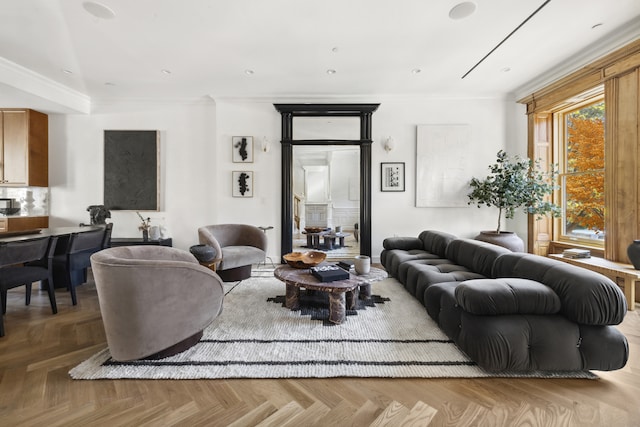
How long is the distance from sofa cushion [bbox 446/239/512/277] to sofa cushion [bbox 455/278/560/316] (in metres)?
0.81

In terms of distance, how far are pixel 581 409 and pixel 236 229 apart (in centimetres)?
387

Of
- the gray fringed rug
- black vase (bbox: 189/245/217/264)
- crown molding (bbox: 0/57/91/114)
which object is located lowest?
the gray fringed rug

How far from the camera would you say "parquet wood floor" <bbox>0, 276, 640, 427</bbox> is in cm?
131

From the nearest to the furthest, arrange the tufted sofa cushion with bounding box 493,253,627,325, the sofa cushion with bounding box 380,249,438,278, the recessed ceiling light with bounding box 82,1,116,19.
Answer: the tufted sofa cushion with bounding box 493,253,627,325 < the recessed ceiling light with bounding box 82,1,116,19 < the sofa cushion with bounding box 380,249,438,278

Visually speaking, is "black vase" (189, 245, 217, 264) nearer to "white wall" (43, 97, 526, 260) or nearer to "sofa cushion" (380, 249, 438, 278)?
"white wall" (43, 97, 526, 260)

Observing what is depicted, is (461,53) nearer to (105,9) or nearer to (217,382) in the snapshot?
(105,9)

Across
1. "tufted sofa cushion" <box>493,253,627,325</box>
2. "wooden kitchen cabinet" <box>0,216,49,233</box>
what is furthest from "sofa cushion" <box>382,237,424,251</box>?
"wooden kitchen cabinet" <box>0,216,49,233</box>

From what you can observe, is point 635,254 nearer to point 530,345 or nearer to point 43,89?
point 530,345

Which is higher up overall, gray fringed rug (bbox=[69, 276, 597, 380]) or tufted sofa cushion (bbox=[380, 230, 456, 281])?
tufted sofa cushion (bbox=[380, 230, 456, 281])

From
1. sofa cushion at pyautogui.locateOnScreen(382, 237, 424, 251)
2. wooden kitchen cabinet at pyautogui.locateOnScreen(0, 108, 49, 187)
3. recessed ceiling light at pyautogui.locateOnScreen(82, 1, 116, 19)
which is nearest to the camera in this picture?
recessed ceiling light at pyautogui.locateOnScreen(82, 1, 116, 19)

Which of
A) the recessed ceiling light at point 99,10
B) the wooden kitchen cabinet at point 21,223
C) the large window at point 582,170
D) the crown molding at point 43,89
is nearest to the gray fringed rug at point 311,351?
the recessed ceiling light at point 99,10

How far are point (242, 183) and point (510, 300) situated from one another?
413cm

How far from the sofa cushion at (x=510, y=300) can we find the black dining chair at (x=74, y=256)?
3704 mm

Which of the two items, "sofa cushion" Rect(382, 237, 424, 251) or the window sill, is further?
"sofa cushion" Rect(382, 237, 424, 251)
